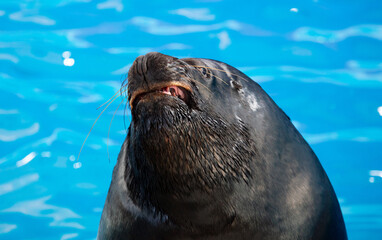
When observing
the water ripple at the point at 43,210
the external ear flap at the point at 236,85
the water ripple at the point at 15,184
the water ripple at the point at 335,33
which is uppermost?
the water ripple at the point at 335,33

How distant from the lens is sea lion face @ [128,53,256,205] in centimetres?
189

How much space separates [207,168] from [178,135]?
0.69ft

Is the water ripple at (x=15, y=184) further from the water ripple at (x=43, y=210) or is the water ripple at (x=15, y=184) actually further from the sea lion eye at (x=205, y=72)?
the sea lion eye at (x=205, y=72)

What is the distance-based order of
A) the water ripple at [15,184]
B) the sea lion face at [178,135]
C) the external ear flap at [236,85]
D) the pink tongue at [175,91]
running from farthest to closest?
the water ripple at [15,184], the external ear flap at [236,85], the pink tongue at [175,91], the sea lion face at [178,135]

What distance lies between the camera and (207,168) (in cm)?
198

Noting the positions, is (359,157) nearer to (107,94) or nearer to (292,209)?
(107,94)

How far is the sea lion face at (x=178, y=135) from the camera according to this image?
1.89 m

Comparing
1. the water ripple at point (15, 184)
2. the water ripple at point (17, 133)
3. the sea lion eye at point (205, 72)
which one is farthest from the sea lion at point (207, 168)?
the water ripple at point (15, 184)

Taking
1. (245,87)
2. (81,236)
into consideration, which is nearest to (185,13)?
(81,236)

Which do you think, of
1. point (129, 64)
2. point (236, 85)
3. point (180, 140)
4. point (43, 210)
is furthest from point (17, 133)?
point (180, 140)

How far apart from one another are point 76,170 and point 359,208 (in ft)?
17.3

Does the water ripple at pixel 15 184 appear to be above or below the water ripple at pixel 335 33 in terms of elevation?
below

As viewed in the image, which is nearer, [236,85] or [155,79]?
[155,79]

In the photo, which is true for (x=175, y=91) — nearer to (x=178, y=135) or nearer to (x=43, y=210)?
(x=178, y=135)
